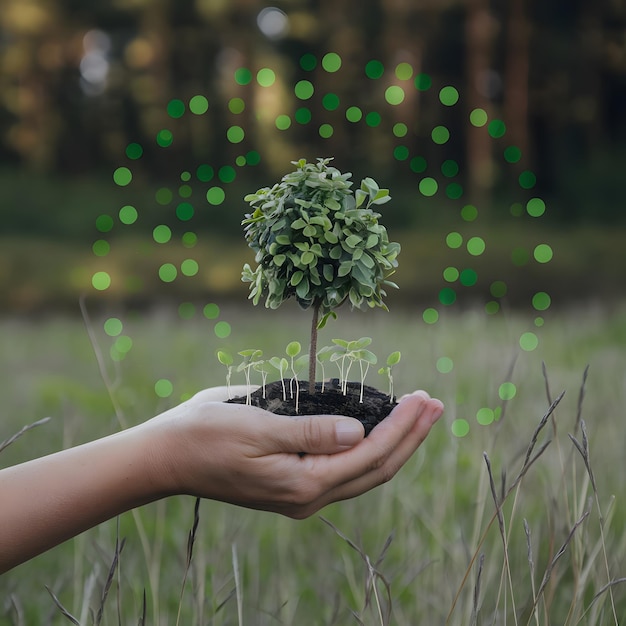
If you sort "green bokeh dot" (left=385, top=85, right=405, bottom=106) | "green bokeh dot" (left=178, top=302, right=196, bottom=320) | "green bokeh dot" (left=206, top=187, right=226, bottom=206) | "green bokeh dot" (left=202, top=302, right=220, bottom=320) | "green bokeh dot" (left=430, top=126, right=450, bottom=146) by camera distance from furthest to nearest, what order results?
"green bokeh dot" (left=430, top=126, right=450, bottom=146) < "green bokeh dot" (left=178, top=302, right=196, bottom=320) < "green bokeh dot" (left=202, top=302, right=220, bottom=320) < "green bokeh dot" (left=206, top=187, right=226, bottom=206) < "green bokeh dot" (left=385, top=85, right=405, bottom=106)

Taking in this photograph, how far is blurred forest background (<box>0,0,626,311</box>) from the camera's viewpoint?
10.6 metres

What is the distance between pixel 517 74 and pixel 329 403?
1064cm

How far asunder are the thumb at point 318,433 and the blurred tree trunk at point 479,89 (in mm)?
9734

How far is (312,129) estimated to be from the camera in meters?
12.9

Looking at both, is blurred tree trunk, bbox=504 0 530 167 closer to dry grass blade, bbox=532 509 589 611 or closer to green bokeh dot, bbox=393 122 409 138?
green bokeh dot, bbox=393 122 409 138

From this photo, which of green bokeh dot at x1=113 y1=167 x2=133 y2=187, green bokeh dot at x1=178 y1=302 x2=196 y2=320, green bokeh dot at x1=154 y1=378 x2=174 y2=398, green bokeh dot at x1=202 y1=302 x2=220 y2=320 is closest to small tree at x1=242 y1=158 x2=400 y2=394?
green bokeh dot at x1=154 y1=378 x2=174 y2=398

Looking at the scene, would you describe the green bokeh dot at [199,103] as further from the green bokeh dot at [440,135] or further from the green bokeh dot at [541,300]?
the green bokeh dot at [440,135]

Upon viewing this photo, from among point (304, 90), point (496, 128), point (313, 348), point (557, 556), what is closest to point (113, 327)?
point (304, 90)

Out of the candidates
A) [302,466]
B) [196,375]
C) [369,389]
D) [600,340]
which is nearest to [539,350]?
[600,340]

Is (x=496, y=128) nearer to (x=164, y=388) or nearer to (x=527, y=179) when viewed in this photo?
(x=527, y=179)

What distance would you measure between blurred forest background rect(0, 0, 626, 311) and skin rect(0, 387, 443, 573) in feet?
28.4

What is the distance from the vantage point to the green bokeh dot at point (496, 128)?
33.6 ft

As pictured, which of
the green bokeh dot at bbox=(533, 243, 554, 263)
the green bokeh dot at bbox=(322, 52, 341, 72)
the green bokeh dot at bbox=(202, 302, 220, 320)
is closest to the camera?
the green bokeh dot at bbox=(533, 243, 554, 263)

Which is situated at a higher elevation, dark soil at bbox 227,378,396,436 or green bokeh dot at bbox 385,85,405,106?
green bokeh dot at bbox 385,85,405,106
